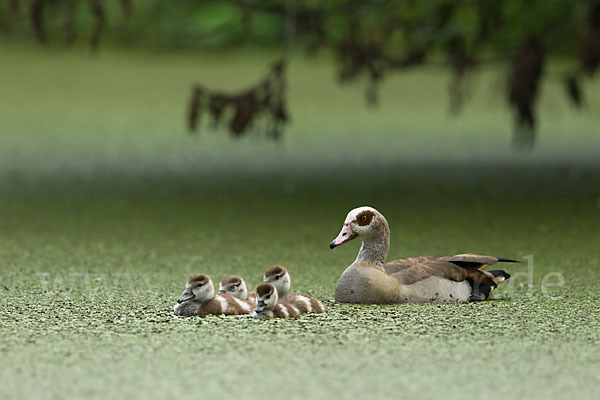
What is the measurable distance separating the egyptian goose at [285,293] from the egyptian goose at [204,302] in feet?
0.27

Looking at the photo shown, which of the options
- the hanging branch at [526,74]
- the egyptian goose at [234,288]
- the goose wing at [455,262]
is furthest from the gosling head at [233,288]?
the hanging branch at [526,74]

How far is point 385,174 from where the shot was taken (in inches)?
264

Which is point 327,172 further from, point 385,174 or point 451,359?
point 451,359

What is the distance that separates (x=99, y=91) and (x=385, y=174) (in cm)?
524

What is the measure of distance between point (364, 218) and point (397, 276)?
0.58 ft

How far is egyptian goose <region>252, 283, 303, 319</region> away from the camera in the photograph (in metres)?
2.58

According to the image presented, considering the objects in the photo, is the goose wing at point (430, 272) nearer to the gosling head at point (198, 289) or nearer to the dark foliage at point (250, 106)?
the gosling head at point (198, 289)

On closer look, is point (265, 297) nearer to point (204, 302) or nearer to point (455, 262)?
point (204, 302)

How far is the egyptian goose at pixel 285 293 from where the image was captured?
8.87 feet

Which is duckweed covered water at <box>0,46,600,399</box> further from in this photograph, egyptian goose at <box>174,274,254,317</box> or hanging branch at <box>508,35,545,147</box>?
hanging branch at <box>508,35,545,147</box>

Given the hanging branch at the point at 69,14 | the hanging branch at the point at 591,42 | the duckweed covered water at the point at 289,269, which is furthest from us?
the hanging branch at the point at 591,42

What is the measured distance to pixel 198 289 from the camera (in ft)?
8.57

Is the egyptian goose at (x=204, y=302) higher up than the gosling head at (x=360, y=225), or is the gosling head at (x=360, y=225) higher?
the gosling head at (x=360, y=225)

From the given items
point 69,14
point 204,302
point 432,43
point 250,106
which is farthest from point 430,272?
point 432,43
